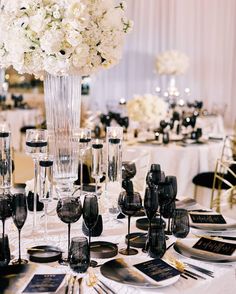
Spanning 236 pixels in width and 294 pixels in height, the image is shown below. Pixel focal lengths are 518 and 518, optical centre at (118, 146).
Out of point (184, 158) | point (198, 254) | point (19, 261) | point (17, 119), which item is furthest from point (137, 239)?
point (17, 119)

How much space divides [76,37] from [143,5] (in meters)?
6.99

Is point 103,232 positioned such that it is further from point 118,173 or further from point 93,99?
point 93,99

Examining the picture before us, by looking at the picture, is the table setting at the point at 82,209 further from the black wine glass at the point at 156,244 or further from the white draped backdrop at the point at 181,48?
the white draped backdrop at the point at 181,48

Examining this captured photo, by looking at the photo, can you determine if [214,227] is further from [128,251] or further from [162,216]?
[128,251]

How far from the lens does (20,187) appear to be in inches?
114

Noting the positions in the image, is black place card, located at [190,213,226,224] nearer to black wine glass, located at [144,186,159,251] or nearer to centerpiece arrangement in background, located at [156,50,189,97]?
black wine glass, located at [144,186,159,251]

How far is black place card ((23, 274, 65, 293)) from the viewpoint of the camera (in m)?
1.69

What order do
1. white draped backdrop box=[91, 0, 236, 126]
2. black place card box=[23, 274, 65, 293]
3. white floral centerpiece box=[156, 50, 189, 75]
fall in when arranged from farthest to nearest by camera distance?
white draped backdrop box=[91, 0, 236, 126], white floral centerpiece box=[156, 50, 189, 75], black place card box=[23, 274, 65, 293]

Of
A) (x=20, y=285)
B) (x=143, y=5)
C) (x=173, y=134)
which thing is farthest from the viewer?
(x=143, y=5)

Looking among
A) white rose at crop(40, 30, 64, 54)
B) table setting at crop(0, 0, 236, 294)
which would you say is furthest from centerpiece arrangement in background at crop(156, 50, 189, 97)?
white rose at crop(40, 30, 64, 54)

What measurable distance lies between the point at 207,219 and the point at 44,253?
2.78ft

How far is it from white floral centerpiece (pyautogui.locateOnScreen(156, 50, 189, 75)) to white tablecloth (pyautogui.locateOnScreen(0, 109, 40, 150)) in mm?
2216

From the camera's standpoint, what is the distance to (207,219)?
2469 millimetres

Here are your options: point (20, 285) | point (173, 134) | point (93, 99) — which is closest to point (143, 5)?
point (93, 99)
